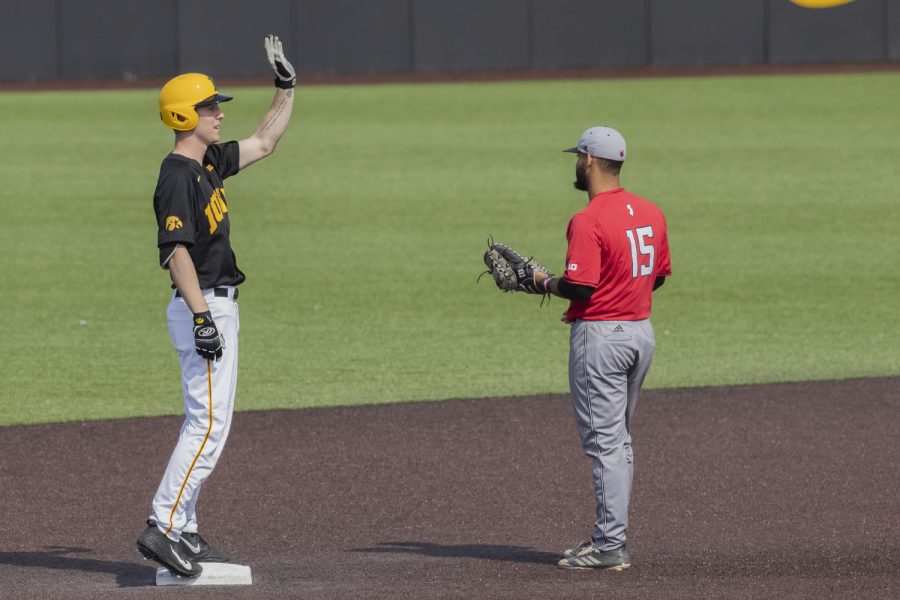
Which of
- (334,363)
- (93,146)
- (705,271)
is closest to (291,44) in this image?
(93,146)

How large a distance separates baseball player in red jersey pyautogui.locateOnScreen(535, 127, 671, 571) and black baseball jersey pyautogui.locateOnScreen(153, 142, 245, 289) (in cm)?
141

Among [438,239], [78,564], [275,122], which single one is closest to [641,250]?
[275,122]

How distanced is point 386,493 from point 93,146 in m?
18.0

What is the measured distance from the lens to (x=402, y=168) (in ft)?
72.3

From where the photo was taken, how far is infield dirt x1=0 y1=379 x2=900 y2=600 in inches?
240

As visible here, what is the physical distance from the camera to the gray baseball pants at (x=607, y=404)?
623 centimetres

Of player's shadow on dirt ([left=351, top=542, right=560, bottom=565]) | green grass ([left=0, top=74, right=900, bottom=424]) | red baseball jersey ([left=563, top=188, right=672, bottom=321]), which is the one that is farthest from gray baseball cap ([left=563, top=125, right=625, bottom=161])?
green grass ([left=0, top=74, right=900, bottom=424])

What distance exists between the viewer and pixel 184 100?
6117 millimetres

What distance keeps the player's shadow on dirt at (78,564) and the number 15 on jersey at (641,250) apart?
2.46 metres

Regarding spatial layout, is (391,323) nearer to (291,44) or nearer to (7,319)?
(7,319)

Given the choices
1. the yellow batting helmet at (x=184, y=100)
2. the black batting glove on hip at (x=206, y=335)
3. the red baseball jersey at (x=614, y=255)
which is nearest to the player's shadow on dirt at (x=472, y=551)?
the red baseball jersey at (x=614, y=255)

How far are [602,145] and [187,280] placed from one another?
185cm

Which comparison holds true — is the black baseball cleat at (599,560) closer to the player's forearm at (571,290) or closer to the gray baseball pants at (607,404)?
the gray baseball pants at (607,404)

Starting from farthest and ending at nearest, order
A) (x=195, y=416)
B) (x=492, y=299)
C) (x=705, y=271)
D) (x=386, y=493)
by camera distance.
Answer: (x=705, y=271)
(x=492, y=299)
(x=386, y=493)
(x=195, y=416)
